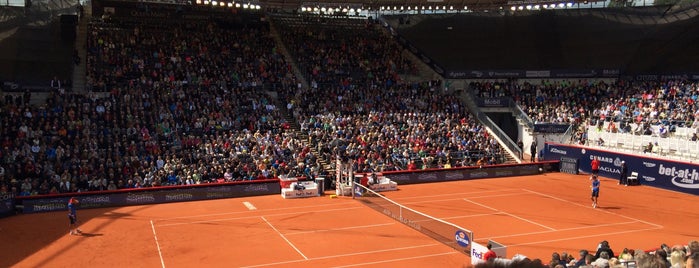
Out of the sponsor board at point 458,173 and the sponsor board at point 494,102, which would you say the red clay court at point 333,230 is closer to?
the sponsor board at point 458,173

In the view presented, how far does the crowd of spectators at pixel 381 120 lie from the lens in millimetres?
37156

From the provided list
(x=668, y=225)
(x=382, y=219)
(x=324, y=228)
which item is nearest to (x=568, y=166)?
(x=668, y=225)

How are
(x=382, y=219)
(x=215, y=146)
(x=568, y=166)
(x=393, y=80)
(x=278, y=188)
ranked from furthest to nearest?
(x=393, y=80) → (x=568, y=166) → (x=215, y=146) → (x=278, y=188) → (x=382, y=219)

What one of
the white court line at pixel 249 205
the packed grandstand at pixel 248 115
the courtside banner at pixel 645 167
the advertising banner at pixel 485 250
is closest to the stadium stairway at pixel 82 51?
the packed grandstand at pixel 248 115

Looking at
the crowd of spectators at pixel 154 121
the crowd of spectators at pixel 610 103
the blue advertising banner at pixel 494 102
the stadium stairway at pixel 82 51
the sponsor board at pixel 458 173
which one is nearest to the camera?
the crowd of spectators at pixel 154 121

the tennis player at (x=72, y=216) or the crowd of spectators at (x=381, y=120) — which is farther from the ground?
the crowd of spectators at (x=381, y=120)

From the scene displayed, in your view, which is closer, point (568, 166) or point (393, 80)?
point (568, 166)

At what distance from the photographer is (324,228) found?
22797mm

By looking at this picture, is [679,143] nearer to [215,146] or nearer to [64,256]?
[215,146]

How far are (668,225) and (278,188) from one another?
1918 centimetres

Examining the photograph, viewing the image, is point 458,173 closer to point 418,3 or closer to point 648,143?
Result: point 648,143

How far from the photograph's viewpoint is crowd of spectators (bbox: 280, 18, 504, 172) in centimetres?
3716

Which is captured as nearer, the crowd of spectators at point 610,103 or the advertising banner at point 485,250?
the advertising banner at point 485,250

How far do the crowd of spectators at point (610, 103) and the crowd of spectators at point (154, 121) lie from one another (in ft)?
65.5
